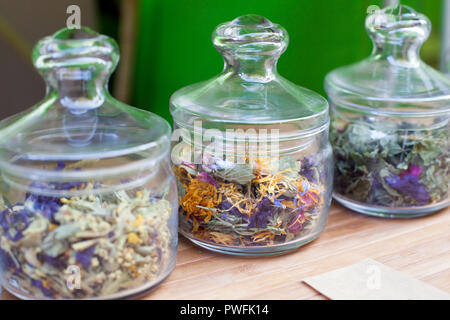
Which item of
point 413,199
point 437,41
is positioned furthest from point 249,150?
point 437,41

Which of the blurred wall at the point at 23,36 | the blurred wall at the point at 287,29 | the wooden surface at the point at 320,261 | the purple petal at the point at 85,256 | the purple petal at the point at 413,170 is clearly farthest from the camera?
the blurred wall at the point at 23,36

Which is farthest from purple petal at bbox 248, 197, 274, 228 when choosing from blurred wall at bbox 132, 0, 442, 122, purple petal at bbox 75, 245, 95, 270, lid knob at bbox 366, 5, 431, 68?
blurred wall at bbox 132, 0, 442, 122

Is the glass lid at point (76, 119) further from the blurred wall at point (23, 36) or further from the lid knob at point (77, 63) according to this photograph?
the blurred wall at point (23, 36)

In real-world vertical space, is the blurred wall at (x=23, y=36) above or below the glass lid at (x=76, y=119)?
below

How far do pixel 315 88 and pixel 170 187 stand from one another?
69cm

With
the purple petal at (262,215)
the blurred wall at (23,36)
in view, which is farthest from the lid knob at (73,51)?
the blurred wall at (23,36)

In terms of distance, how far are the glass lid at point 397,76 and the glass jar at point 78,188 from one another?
42 centimetres

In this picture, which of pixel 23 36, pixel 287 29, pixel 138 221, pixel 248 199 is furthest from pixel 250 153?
pixel 23 36

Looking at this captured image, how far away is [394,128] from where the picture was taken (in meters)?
0.95

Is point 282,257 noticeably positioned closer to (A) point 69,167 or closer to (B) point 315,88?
(A) point 69,167

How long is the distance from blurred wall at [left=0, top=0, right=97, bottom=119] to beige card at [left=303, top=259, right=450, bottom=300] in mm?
1631

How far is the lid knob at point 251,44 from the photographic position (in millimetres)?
809

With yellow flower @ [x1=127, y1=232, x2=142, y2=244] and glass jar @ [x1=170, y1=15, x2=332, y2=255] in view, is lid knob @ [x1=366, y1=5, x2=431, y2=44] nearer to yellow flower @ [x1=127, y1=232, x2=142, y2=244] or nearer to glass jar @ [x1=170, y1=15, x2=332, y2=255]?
glass jar @ [x1=170, y1=15, x2=332, y2=255]

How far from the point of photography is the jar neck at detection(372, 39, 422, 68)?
98 cm
